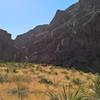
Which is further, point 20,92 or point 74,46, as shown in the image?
point 74,46

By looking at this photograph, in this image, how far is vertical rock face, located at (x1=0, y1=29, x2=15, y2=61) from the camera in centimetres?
11951

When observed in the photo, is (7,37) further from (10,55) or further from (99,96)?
(99,96)

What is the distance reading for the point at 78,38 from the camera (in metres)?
94.9

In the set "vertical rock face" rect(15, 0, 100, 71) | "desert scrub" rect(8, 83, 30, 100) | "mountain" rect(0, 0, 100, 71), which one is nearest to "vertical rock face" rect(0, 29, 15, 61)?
"mountain" rect(0, 0, 100, 71)

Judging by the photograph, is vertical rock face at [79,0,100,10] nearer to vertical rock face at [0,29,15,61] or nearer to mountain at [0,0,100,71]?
mountain at [0,0,100,71]

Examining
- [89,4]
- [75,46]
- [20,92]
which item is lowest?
[20,92]

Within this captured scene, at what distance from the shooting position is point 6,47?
122 metres

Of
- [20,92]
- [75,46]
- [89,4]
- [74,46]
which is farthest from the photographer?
[89,4]

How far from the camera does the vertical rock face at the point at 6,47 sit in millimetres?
119512

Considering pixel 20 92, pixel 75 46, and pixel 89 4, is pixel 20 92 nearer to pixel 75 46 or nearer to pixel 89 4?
pixel 75 46

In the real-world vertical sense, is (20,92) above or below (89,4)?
below

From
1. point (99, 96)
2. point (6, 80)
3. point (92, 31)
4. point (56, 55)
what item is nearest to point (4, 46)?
point (56, 55)

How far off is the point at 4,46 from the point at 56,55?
1210 inches

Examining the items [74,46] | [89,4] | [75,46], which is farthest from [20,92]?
[89,4]
